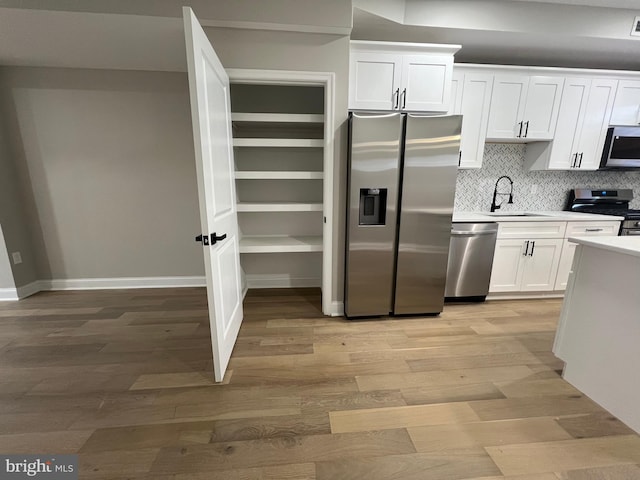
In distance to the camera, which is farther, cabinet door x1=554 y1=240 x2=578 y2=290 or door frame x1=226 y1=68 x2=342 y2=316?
cabinet door x1=554 y1=240 x2=578 y2=290

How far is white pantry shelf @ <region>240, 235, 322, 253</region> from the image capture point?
8.17 ft

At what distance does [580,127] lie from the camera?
8.90ft

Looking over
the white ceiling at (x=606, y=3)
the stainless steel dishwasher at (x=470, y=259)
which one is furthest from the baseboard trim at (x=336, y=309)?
the white ceiling at (x=606, y=3)

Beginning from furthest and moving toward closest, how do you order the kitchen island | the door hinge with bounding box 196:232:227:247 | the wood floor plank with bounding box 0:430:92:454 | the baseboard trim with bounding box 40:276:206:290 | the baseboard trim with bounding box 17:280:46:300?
the baseboard trim with bounding box 40:276:206:290, the baseboard trim with bounding box 17:280:46:300, the door hinge with bounding box 196:232:227:247, the kitchen island, the wood floor plank with bounding box 0:430:92:454

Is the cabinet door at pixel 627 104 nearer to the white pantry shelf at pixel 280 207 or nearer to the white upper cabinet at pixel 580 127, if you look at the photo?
the white upper cabinet at pixel 580 127

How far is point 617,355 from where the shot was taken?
55.3 inches

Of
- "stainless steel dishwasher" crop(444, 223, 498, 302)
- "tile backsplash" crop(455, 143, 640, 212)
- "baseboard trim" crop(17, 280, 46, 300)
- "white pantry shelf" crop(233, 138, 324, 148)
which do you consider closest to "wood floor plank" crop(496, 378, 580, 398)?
"stainless steel dishwasher" crop(444, 223, 498, 302)

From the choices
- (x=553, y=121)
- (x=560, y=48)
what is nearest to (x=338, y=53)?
(x=560, y=48)

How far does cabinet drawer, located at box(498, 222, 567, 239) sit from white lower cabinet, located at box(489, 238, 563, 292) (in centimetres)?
5

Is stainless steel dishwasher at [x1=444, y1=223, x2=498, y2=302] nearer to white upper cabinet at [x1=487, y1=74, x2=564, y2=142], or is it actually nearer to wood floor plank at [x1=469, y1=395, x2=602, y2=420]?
white upper cabinet at [x1=487, y1=74, x2=564, y2=142]

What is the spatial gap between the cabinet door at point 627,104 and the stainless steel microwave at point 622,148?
0.11 meters

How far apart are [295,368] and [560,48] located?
3833mm

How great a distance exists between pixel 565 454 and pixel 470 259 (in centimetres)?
165

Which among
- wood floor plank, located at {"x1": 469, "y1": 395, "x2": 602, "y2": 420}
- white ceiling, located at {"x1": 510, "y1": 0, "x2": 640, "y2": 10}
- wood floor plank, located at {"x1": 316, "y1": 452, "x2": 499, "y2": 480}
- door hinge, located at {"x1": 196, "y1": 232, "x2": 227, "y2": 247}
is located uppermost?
white ceiling, located at {"x1": 510, "y1": 0, "x2": 640, "y2": 10}
